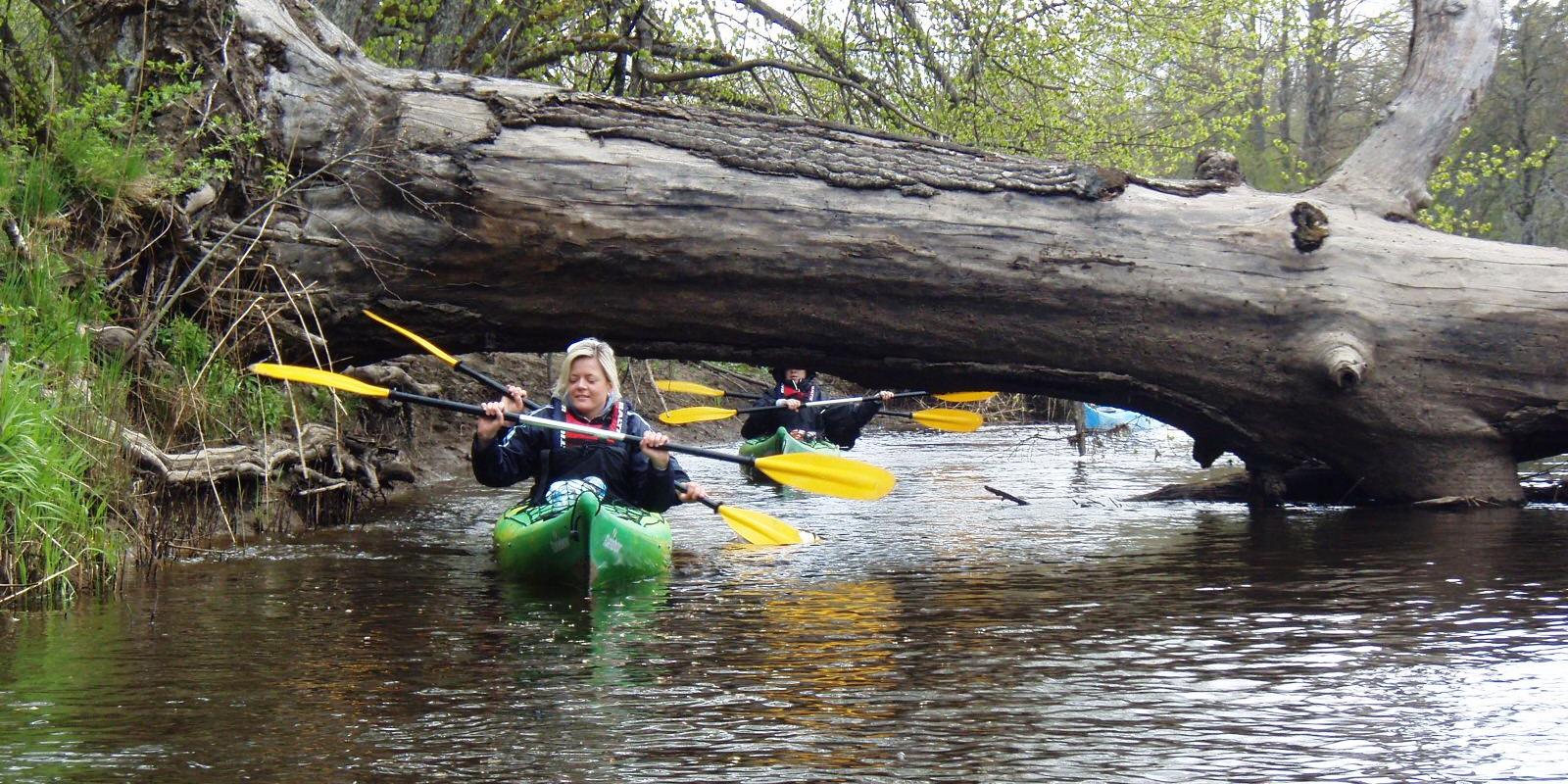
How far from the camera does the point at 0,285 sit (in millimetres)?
6176

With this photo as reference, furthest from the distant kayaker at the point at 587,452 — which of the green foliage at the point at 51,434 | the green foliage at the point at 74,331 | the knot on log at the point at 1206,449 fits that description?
the knot on log at the point at 1206,449

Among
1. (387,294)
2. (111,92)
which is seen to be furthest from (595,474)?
(111,92)

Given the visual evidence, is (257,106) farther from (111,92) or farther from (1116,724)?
(1116,724)

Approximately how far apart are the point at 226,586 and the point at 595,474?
6.02 feet

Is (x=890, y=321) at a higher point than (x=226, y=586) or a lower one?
higher

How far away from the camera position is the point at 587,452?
7199 mm

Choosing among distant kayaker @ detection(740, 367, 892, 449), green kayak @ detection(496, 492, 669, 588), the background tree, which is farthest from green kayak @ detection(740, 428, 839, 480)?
the background tree

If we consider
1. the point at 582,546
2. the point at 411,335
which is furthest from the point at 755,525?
the point at 411,335

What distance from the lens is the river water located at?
348cm

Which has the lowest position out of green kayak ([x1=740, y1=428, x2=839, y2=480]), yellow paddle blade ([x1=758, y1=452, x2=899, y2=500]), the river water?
the river water

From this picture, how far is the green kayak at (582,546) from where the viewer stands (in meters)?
6.41

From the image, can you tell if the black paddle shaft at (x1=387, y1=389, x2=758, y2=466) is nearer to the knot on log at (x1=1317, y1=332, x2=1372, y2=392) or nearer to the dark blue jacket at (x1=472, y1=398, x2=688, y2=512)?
the dark blue jacket at (x1=472, y1=398, x2=688, y2=512)

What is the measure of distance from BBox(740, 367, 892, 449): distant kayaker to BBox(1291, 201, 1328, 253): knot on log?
5.45 metres

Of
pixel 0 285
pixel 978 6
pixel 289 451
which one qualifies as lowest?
pixel 289 451
